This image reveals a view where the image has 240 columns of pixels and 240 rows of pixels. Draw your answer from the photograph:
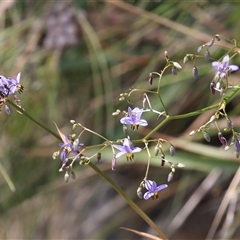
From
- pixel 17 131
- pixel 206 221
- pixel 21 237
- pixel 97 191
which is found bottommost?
pixel 206 221

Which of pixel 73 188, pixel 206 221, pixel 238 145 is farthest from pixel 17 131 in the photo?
pixel 238 145

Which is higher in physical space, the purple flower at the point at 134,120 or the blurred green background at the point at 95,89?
the purple flower at the point at 134,120

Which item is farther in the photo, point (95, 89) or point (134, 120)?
point (95, 89)

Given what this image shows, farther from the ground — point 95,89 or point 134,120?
point 134,120

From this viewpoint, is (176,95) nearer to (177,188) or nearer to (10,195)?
(177,188)

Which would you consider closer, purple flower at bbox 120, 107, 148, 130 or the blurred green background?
purple flower at bbox 120, 107, 148, 130

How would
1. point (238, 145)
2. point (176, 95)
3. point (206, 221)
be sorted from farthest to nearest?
point (206, 221), point (176, 95), point (238, 145)

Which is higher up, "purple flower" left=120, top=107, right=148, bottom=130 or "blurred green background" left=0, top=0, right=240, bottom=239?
"purple flower" left=120, top=107, right=148, bottom=130

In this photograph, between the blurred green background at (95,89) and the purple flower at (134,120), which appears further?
the blurred green background at (95,89)
